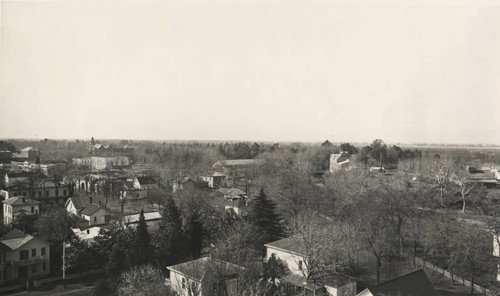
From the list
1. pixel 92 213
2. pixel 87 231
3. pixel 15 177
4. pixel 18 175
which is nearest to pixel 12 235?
pixel 87 231

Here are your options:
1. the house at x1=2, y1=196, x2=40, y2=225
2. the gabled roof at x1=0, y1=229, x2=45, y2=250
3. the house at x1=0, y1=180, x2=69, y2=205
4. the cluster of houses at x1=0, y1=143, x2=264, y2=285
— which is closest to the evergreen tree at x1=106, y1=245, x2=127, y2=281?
the cluster of houses at x1=0, y1=143, x2=264, y2=285

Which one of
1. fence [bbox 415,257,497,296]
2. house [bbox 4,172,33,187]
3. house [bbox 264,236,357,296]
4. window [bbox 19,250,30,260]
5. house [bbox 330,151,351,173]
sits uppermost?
house [bbox 330,151,351,173]

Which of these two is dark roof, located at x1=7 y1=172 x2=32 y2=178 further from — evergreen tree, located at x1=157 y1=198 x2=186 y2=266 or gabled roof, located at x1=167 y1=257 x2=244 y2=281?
gabled roof, located at x1=167 y1=257 x2=244 y2=281

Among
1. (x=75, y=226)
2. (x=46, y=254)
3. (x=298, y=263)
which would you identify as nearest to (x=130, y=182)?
(x=75, y=226)

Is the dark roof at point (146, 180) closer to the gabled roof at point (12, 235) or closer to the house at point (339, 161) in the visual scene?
the gabled roof at point (12, 235)

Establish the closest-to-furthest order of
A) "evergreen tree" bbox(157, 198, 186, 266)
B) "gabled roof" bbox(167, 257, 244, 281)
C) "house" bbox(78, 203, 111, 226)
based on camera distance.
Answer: "gabled roof" bbox(167, 257, 244, 281)
"evergreen tree" bbox(157, 198, 186, 266)
"house" bbox(78, 203, 111, 226)
